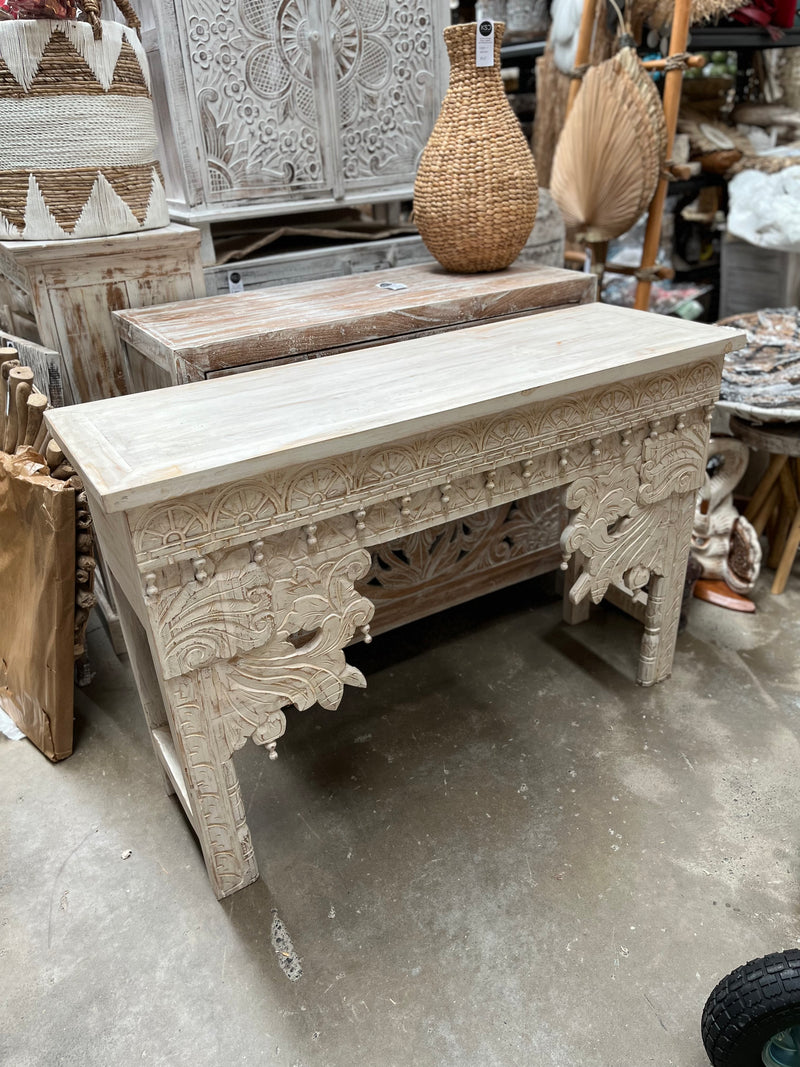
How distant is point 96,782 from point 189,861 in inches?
13.1

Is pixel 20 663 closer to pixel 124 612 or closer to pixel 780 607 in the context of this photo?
pixel 124 612

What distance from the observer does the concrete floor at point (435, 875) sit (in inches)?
45.5

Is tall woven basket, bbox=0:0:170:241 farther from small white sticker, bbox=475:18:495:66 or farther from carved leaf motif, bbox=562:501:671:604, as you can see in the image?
carved leaf motif, bbox=562:501:671:604

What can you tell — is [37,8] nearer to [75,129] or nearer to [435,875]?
[75,129]

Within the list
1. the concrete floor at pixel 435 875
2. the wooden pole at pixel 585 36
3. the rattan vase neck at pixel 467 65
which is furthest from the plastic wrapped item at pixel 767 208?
the concrete floor at pixel 435 875

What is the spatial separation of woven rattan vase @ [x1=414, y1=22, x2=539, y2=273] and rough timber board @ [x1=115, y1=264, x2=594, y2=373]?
0.11m

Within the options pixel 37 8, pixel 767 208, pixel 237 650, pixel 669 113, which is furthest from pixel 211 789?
pixel 767 208

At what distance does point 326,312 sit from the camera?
1570mm

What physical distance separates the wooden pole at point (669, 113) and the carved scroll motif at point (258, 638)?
4.57 feet

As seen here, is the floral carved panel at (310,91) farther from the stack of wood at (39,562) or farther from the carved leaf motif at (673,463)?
the carved leaf motif at (673,463)

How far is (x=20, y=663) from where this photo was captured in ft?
5.70

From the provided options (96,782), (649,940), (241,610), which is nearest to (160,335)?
(241,610)

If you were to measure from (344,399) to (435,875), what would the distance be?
0.87 metres

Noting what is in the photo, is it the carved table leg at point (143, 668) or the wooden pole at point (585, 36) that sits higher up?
the wooden pole at point (585, 36)
